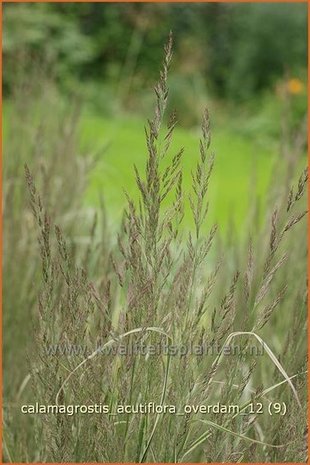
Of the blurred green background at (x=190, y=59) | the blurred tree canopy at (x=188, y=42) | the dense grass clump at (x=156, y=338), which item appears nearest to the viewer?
the dense grass clump at (x=156, y=338)

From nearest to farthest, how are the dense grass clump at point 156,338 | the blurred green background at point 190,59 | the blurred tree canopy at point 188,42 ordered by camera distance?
the dense grass clump at point 156,338
the blurred green background at point 190,59
the blurred tree canopy at point 188,42

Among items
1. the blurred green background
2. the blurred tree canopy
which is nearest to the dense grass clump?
the blurred green background

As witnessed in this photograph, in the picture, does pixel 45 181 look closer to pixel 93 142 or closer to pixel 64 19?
pixel 93 142

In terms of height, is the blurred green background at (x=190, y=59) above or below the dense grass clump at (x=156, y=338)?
above

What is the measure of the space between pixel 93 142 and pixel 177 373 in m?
2.60

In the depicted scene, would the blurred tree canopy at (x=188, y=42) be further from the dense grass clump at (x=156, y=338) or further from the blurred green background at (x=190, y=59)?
the dense grass clump at (x=156, y=338)

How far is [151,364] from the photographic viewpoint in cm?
129

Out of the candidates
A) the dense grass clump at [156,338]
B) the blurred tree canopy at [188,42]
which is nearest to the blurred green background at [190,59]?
the blurred tree canopy at [188,42]

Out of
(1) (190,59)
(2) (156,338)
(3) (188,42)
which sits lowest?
(2) (156,338)

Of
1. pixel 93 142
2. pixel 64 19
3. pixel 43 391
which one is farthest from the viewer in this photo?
pixel 64 19

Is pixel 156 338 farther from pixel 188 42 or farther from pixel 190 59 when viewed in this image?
pixel 188 42

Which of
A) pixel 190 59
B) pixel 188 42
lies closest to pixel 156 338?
pixel 190 59

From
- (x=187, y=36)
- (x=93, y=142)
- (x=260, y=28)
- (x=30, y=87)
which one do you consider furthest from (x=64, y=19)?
(x=30, y=87)

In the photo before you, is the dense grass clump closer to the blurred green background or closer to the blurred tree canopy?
the blurred green background
